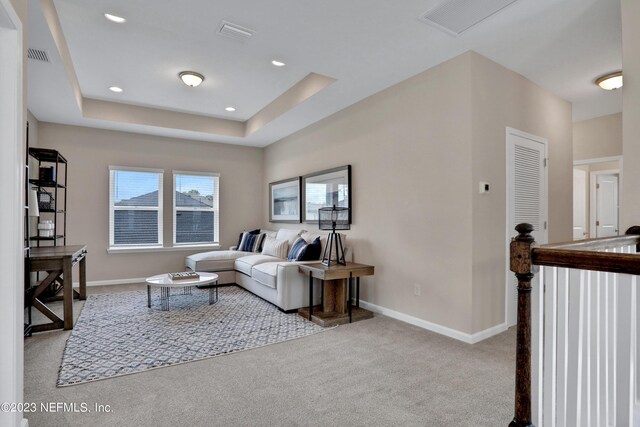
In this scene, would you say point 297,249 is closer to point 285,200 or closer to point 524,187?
point 285,200

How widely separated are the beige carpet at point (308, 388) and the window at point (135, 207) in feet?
10.2

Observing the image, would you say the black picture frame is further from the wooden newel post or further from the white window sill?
the wooden newel post

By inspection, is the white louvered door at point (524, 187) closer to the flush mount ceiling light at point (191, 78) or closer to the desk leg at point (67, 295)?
the flush mount ceiling light at point (191, 78)

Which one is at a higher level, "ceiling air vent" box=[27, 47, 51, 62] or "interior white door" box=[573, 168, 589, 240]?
"ceiling air vent" box=[27, 47, 51, 62]

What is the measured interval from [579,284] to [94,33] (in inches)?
165

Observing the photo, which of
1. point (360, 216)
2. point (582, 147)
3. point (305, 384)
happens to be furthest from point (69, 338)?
point (582, 147)

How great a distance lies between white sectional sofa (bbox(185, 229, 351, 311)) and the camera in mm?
4148

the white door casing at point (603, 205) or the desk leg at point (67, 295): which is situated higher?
the white door casing at point (603, 205)

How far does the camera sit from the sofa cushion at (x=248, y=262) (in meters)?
5.05

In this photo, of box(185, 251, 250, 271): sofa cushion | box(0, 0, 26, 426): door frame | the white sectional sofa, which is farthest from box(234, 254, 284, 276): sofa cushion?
box(0, 0, 26, 426): door frame

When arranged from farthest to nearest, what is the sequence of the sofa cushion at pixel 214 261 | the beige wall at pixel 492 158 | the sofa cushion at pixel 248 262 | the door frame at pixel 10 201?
the sofa cushion at pixel 214 261
the sofa cushion at pixel 248 262
the beige wall at pixel 492 158
the door frame at pixel 10 201

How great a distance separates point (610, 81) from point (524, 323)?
3.91 m

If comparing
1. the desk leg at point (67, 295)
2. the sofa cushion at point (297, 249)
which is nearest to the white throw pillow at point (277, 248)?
the sofa cushion at point (297, 249)

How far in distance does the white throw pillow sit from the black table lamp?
80cm
